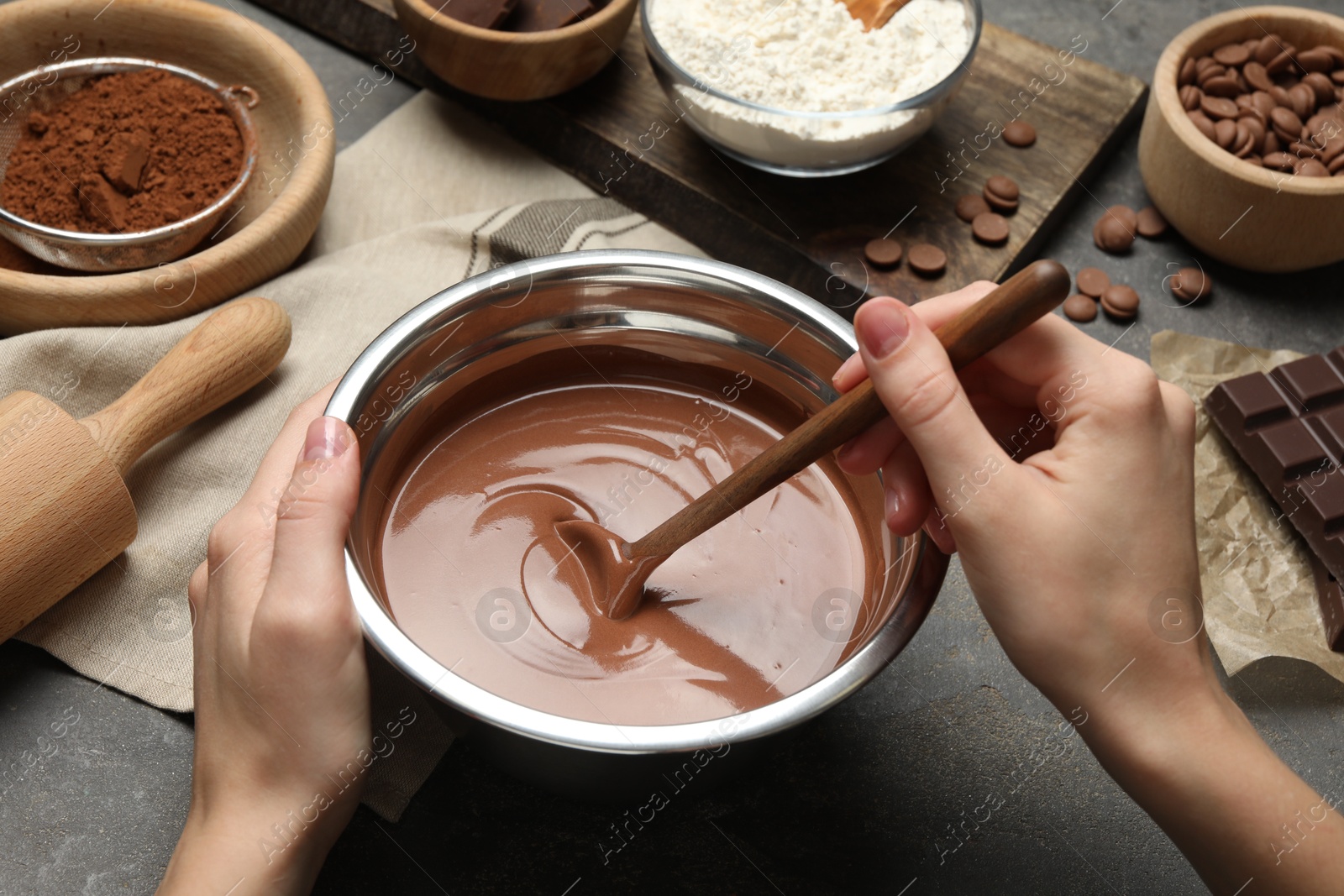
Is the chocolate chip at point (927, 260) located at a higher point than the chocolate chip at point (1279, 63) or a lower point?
lower

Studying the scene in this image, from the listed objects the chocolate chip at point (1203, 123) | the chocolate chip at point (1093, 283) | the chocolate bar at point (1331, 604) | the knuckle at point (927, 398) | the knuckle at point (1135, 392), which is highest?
the knuckle at point (927, 398)

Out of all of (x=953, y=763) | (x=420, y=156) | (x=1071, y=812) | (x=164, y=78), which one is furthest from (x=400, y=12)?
(x=1071, y=812)

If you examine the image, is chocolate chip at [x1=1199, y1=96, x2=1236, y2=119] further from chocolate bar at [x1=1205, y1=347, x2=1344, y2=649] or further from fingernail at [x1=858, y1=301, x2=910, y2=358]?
fingernail at [x1=858, y1=301, x2=910, y2=358]

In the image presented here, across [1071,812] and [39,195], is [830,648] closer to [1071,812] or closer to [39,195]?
[1071,812]

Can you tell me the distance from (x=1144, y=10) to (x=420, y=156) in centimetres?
145

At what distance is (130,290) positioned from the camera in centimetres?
152

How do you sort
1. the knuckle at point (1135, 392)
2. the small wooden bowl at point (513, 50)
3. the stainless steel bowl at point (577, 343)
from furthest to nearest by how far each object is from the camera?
the small wooden bowl at point (513, 50), the knuckle at point (1135, 392), the stainless steel bowl at point (577, 343)

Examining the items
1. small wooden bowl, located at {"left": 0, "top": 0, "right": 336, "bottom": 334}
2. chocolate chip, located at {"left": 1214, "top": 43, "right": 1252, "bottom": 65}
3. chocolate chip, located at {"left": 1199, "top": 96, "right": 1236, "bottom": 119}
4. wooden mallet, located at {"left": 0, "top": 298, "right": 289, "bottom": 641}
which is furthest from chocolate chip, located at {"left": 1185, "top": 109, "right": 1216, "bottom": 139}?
wooden mallet, located at {"left": 0, "top": 298, "right": 289, "bottom": 641}

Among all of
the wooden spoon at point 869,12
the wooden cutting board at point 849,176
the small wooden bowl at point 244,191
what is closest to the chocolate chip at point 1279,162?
the wooden cutting board at point 849,176

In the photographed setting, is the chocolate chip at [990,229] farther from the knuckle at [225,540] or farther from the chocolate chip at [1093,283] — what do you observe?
the knuckle at [225,540]

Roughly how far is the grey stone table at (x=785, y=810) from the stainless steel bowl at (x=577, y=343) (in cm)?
15

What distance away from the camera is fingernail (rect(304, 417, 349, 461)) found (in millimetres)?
1083

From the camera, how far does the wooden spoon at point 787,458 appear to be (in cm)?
100

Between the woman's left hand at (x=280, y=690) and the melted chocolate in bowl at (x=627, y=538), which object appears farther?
the melted chocolate in bowl at (x=627, y=538)
